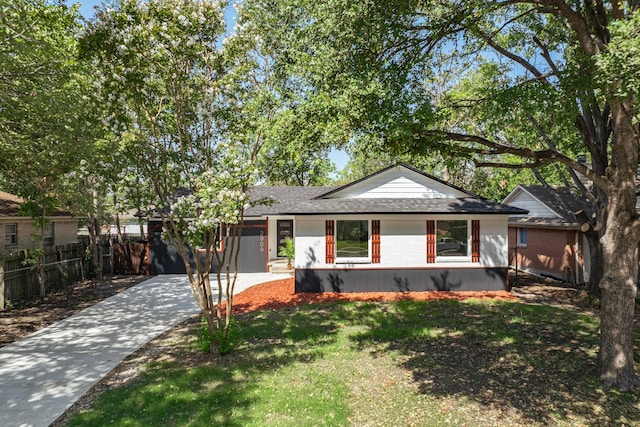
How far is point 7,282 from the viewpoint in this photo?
11.5m

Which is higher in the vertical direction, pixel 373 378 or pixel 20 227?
pixel 20 227

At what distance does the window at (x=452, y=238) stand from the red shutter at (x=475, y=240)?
0.21 m

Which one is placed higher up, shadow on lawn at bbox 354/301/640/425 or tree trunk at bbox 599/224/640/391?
tree trunk at bbox 599/224/640/391

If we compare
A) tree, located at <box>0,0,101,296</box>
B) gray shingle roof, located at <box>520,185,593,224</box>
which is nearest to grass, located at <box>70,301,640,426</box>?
gray shingle roof, located at <box>520,185,593,224</box>

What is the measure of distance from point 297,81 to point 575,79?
635 centimetres

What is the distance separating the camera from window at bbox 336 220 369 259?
13305mm

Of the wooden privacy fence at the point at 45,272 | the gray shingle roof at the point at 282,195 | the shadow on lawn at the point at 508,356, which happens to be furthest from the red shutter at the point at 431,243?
the wooden privacy fence at the point at 45,272

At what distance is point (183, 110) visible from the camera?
718 centimetres

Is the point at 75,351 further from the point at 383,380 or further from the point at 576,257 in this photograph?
the point at 576,257

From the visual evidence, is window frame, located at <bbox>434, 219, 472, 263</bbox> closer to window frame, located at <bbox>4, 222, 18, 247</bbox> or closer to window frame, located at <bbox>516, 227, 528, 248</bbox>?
window frame, located at <bbox>516, 227, 528, 248</bbox>

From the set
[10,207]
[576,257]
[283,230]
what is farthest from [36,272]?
[576,257]

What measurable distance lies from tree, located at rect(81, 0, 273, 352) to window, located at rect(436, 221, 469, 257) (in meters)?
8.32

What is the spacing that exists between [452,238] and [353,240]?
12.4 feet

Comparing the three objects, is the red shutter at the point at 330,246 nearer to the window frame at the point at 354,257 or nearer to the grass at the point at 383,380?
the window frame at the point at 354,257
